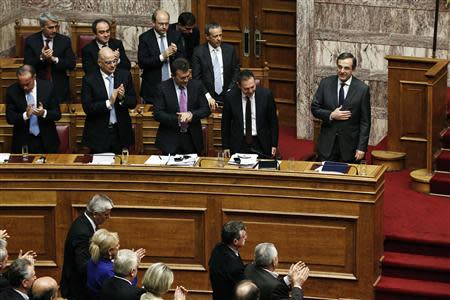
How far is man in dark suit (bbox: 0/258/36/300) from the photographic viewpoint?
8.55 metres

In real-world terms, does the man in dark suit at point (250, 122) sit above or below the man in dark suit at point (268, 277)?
above

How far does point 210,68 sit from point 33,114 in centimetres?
201

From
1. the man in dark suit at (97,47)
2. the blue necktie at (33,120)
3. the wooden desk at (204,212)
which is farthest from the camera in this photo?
the man in dark suit at (97,47)

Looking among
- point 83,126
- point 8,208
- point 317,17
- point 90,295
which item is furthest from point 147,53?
point 90,295

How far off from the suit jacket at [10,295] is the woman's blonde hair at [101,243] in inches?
25.9

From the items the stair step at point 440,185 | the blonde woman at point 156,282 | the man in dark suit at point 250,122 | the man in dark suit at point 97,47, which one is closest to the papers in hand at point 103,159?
the man in dark suit at point 250,122

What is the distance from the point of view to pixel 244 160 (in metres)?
10.9

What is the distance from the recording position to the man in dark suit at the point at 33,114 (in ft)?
38.1

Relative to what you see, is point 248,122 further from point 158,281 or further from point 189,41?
point 158,281

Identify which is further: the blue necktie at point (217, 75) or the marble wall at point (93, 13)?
the marble wall at point (93, 13)

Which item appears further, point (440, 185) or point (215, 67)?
point (215, 67)

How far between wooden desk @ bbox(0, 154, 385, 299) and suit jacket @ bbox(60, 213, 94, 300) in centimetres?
123

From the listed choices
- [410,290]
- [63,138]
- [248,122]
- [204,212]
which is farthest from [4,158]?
Result: [410,290]

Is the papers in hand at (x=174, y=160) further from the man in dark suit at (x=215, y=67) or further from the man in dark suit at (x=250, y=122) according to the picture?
the man in dark suit at (x=215, y=67)
